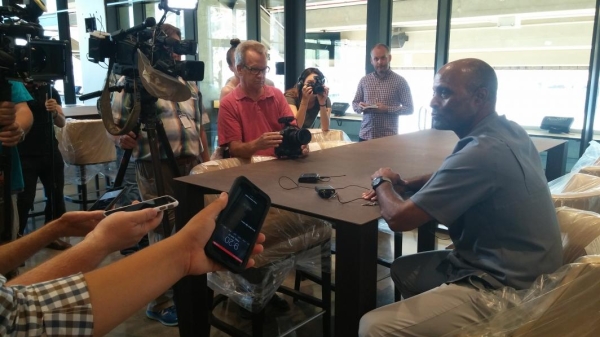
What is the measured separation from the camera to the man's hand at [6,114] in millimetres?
1786

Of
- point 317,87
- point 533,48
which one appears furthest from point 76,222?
point 533,48

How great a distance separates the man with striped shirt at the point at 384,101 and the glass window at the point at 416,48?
32.9 inches

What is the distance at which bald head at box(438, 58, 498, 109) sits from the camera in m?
1.53

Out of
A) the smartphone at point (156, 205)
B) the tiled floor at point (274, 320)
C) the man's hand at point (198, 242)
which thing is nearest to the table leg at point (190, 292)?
the tiled floor at point (274, 320)

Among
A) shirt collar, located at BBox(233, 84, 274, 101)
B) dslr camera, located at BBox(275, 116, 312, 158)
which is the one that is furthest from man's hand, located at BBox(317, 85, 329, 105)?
dslr camera, located at BBox(275, 116, 312, 158)

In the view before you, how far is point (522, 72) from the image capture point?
4.66m

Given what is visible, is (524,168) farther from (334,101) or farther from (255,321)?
(334,101)

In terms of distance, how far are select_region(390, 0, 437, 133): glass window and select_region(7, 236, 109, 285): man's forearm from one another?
168 inches

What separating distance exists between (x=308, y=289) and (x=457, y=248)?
1357mm

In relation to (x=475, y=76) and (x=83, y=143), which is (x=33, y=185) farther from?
(x=475, y=76)

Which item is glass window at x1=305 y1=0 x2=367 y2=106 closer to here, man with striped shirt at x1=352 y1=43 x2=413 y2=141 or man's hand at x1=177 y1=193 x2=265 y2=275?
man with striped shirt at x1=352 y1=43 x2=413 y2=141

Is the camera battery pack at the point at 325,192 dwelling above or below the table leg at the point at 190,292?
above

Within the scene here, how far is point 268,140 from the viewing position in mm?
2154

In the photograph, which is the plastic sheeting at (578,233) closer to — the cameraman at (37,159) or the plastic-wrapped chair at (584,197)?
the plastic-wrapped chair at (584,197)
